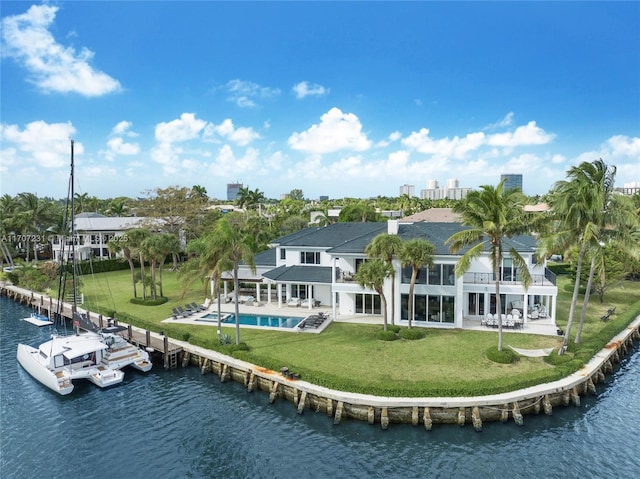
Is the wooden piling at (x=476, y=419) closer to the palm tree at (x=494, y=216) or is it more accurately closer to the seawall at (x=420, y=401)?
the seawall at (x=420, y=401)

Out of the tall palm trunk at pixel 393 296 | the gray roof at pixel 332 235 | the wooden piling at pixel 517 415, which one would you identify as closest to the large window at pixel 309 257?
the gray roof at pixel 332 235

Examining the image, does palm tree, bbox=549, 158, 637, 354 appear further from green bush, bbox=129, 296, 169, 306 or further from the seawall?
green bush, bbox=129, 296, 169, 306

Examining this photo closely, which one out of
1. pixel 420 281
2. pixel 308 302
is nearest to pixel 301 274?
pixel 308 302

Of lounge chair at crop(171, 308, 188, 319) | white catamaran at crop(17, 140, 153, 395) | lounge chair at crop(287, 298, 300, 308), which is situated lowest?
white catamaran at crop(17, 140, 153, 395)

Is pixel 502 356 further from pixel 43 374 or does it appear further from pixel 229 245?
pixel 43 374

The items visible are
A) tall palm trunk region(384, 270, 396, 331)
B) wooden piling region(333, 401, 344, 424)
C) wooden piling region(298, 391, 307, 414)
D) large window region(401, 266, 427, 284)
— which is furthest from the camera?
large window region(401, 266, 427, 284)

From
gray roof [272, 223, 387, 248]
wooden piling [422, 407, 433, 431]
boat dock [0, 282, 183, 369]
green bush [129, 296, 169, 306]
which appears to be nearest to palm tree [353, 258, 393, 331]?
gray roof [272, 223, 387, 248]

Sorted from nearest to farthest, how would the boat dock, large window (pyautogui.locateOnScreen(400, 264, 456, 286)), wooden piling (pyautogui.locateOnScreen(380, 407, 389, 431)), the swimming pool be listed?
wooden piling (pyautogui.locateOnScreen(380, 407, 389, 431))
the boat dock
large window (pyautogui.locateOnScreen(400, 264, 456, 286))
the swimming pool
